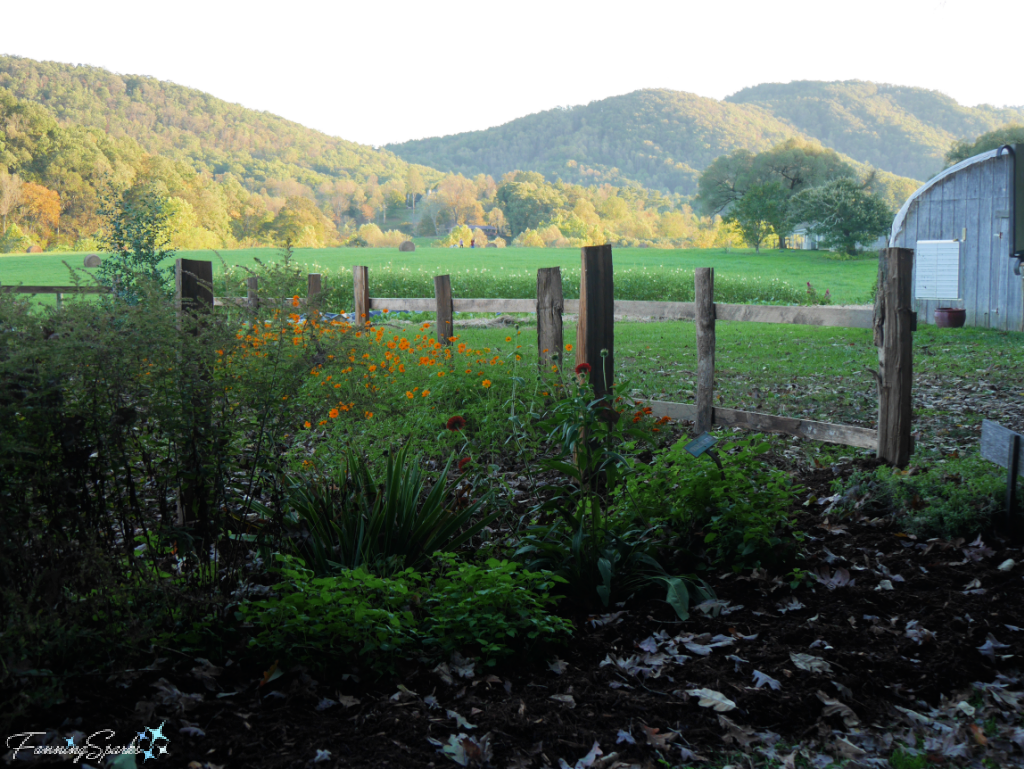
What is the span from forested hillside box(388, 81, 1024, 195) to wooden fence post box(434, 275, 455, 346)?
109855mm

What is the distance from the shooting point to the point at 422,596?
3285 millimetres

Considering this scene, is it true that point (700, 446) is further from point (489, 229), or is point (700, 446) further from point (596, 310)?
point (489, 229)

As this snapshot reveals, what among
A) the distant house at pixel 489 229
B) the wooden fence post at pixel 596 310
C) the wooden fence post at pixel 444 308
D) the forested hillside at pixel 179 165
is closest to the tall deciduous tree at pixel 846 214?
the forested hillside at pixel 179 165

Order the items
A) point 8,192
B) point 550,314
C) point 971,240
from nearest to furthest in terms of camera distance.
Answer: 1. point 550,314
2. point 971,240
3. point 8,192

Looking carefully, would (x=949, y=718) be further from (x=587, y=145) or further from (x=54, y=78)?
(x=587, y=145)

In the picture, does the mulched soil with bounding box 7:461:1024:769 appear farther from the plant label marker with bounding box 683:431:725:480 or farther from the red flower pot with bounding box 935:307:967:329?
the red flower pot with bounding box 935:307:967:329

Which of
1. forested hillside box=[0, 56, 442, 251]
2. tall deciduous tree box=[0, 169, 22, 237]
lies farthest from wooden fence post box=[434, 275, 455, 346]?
tall deciduous tree box=[0, 169, 22, 237]

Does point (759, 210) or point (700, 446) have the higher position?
point (759, 210)

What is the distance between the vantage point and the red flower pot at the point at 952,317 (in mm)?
15016

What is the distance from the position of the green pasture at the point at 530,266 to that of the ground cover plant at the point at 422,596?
22.9 metres

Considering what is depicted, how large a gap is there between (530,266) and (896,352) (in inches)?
1493

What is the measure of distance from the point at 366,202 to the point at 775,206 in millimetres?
59566

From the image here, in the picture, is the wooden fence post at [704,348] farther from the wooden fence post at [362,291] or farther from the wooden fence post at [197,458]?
the wooden fence post at [362,291]

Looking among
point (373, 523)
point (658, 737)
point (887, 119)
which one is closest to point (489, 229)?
point (887, 119)
